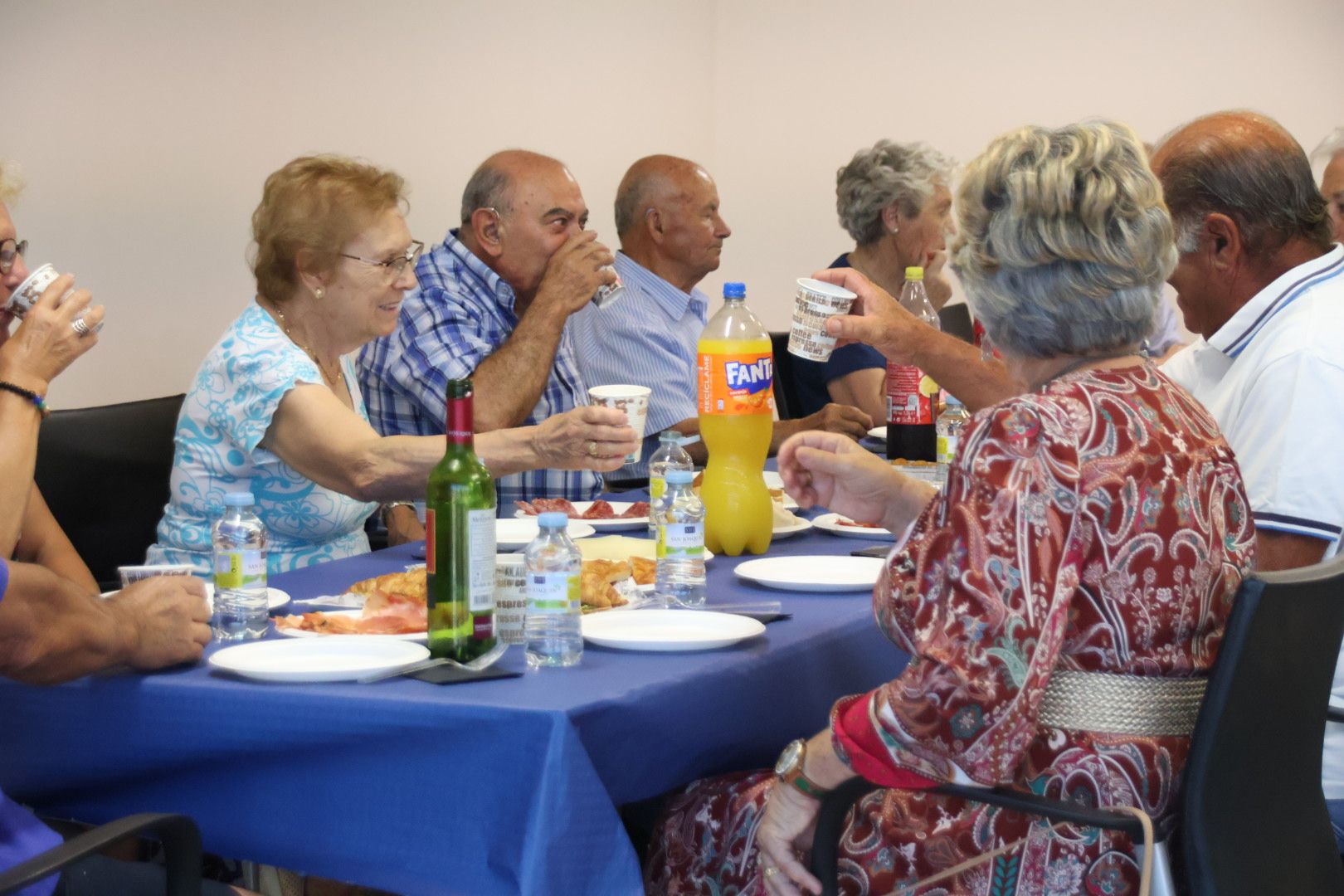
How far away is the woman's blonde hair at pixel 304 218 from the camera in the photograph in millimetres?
2482

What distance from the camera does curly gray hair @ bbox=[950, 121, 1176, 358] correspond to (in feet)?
4.59

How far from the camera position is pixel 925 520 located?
4.39 ft

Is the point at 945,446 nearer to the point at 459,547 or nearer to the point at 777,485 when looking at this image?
the point at 777,485

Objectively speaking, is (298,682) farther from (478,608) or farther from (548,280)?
(548,280)

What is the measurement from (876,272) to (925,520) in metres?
3.20

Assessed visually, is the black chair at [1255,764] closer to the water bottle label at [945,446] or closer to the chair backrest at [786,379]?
the water bottle label at [945,446]

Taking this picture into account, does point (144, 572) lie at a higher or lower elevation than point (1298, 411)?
lower

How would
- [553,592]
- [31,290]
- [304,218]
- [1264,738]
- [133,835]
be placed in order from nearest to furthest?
[133,835] → [1264,738] → [553,592] → [31,290] → [304,218]

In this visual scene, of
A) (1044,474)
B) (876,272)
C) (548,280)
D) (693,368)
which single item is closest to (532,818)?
(1044,474)

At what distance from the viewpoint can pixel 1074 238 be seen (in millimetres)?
1404

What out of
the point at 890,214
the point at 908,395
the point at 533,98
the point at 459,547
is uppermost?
the point at 533,98

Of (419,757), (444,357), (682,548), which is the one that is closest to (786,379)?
(444,357)

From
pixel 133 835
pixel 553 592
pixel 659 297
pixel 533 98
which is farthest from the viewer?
pixel 533 98

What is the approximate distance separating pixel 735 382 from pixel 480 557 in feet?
2.23
